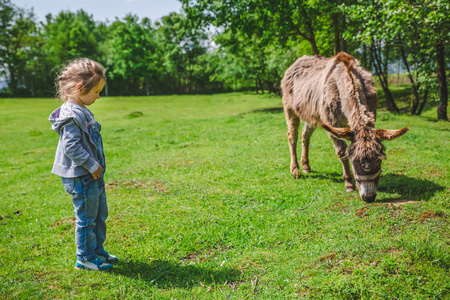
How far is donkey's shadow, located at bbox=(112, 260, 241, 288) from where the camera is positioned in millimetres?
4066

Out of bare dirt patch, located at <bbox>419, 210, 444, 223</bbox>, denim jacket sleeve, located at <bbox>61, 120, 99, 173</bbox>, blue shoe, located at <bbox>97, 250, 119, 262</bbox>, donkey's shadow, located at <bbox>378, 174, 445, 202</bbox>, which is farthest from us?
donkey's shadow, located at <bbox>378, 174, 445, 202</bbox>

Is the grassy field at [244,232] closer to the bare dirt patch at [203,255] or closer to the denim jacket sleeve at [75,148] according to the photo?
the bare dirt patch at [203,255]

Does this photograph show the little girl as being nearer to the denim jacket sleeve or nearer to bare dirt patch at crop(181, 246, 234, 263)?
the denim jacket sleeve

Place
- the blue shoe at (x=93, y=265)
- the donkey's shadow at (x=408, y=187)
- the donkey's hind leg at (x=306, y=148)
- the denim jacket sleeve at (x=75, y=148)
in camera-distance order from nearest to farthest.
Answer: the denim jacket sleeve at (x=75, y=148), the blue shoe at (x=93, y=265), the donkey's shadow at (x=408, y=187), the donkey's hind leg at (x=306, y=148)

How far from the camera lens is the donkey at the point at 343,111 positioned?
536 cm

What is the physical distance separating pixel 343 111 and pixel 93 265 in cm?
520

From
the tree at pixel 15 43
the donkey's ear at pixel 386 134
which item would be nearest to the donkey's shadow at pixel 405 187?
the donkey's ear at pixel 386 134

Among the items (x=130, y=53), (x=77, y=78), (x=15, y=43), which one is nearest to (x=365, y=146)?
(x=77, y=78)

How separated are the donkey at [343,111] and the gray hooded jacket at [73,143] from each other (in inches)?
148

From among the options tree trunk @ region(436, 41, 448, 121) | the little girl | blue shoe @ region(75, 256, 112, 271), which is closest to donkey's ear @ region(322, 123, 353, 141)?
the little girl

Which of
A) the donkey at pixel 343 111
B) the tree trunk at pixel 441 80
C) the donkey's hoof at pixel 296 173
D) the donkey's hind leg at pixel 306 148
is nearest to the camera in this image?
the donkey at pixel 343 111

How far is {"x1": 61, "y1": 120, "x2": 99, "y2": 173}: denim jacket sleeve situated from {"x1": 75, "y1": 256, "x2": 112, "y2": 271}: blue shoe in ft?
4.44

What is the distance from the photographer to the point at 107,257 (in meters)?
4.52

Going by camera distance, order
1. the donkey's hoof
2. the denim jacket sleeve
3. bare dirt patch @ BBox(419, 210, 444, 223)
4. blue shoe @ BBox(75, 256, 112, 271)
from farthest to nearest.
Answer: the donkey's hoof → bare dirt patch @ BBox(419, 210, 444, 223) → blue shoe @ BBox(75, 256, 112, 271) → the denim jacket sleeve
